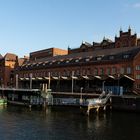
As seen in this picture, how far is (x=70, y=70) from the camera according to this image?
11856 centimetres

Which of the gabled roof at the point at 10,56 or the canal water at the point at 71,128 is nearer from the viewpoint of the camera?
the canal water at the point at 71,128

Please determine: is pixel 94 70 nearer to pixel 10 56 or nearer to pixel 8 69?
pixel 8 69

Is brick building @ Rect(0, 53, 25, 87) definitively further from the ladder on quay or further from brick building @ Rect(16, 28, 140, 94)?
the ladder on quay

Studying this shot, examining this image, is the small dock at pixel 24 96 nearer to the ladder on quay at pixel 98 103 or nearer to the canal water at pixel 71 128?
the ladder on quay at pixel 98 103

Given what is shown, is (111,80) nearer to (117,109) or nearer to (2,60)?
(117,109)

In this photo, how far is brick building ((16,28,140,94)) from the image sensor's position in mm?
98000

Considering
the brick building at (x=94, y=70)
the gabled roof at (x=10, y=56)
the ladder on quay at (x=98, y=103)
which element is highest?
the gabled roof at (x=10, y=56)

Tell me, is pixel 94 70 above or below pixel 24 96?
above

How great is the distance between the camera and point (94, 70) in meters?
109

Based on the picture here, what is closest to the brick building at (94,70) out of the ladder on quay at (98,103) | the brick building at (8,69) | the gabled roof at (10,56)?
the brick building at (8,69)

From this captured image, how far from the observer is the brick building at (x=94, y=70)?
3858 inches

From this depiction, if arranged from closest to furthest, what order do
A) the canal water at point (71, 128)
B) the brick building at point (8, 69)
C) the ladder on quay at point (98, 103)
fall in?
the canal water at point (71, 128)
the ladder on quay at point (98, 103)
the brick building at point (8, 69)

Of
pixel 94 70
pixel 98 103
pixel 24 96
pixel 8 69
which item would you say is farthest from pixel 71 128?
pixel 8 69

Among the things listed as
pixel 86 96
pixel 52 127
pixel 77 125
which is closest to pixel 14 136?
pixel 52 127
